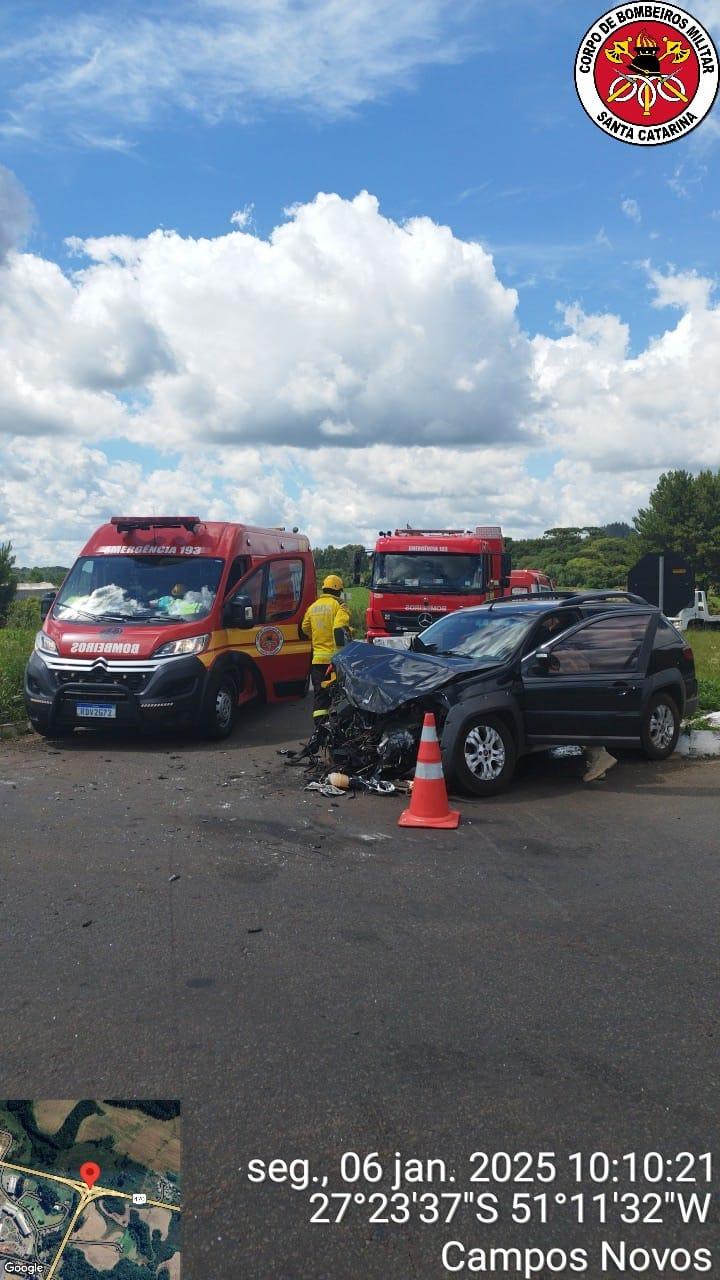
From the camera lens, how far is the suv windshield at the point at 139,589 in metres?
11.2

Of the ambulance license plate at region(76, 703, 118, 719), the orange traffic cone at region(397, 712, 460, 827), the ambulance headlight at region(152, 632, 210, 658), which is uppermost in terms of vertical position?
the ambulance headlight at region(152, 632, 210, 658)

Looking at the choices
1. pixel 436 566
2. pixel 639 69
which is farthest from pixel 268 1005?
pixel 436 566

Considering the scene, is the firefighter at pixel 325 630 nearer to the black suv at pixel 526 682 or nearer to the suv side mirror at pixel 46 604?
the black suv at pixel 526 682

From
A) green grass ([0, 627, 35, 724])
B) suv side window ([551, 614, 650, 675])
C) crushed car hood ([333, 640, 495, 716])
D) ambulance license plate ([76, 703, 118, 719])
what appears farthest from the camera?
green grass ([0, 627, 35, 724])

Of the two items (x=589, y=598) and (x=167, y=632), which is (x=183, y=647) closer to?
(x=167, y=632)

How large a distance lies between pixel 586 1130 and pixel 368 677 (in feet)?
19.9

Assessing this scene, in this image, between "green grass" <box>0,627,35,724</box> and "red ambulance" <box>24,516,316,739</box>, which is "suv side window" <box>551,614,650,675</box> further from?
"green grass" <box>0,627,35,724</box>

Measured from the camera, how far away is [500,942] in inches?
189

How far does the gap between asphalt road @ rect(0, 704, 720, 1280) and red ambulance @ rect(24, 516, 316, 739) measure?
2.91 m

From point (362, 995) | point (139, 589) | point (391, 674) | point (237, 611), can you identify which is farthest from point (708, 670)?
point (362, 995)

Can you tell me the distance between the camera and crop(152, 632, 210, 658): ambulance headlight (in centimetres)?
1062

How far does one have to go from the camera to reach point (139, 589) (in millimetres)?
11531

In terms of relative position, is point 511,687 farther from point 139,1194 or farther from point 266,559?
point 139,1194

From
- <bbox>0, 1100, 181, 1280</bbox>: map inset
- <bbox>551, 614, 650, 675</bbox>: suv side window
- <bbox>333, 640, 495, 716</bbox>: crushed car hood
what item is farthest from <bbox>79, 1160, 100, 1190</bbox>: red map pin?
<bbox>551, 614, 650, 675</bbox>: suv side window
